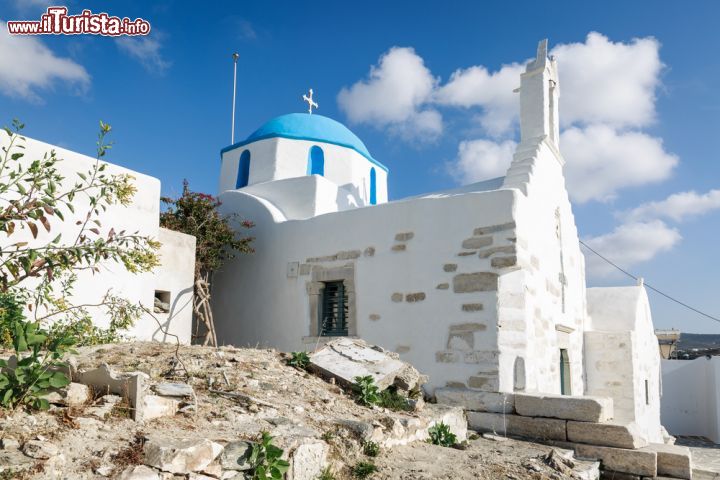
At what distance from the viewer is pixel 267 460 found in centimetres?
277

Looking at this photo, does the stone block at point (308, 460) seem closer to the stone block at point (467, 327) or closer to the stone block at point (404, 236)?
the stone block at point (467, 327)

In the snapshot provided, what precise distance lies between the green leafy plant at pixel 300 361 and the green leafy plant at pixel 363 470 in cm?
154

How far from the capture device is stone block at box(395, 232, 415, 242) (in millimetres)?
7463

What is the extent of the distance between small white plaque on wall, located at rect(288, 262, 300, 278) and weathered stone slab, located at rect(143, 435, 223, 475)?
19.5 feet

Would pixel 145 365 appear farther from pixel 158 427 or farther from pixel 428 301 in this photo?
pixel 428 301

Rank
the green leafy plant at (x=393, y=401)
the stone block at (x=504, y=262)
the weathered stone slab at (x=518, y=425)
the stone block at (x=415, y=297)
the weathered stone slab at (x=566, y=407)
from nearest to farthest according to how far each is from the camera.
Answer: the green leafy plant at (x=393, y=401)
the weathered stone slab at (x=566, y=407)
the weathered stone slab at (x=518, y=425)
the stone block at (x=504, y=262)
the stone block at (x=415, y=297)

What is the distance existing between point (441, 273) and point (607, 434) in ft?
8.96

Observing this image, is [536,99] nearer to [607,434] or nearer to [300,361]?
[607,434]

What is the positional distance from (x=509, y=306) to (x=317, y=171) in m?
5.95

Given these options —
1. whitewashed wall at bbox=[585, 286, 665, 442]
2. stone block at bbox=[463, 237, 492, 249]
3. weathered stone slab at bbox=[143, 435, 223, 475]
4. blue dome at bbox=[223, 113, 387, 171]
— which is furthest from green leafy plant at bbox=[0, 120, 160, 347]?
whitewashed wall at bbox=[585, 286, 665, 442]

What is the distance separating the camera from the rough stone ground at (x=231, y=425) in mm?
2461

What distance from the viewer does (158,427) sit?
2898 millimetres

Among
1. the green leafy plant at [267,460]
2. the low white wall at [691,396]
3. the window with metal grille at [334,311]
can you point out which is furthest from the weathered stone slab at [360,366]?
the low white wall at [691,396]

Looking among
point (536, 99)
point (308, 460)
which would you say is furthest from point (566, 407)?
point (536, 99)
